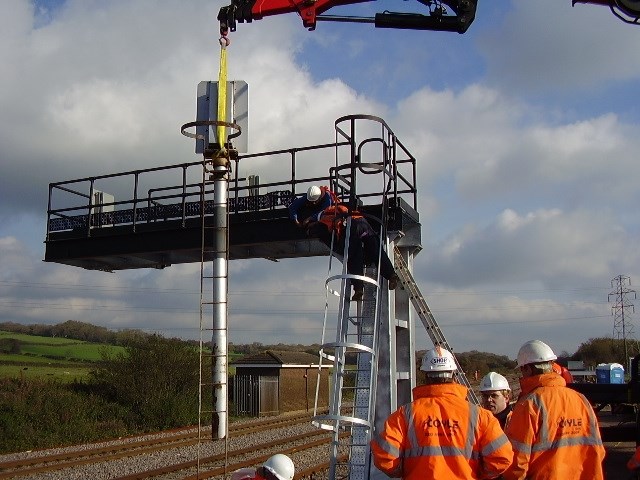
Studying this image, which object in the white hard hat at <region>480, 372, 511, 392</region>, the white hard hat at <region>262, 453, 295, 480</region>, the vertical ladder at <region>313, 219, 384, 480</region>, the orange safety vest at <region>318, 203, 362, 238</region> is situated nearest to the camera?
the white hard hat at <region>262, 453, 295, 480</region>

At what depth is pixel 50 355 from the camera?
186ft

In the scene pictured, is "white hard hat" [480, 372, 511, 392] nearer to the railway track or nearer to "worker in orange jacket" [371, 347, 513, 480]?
"worker in orange jacket" [371, 347, 513, 480]

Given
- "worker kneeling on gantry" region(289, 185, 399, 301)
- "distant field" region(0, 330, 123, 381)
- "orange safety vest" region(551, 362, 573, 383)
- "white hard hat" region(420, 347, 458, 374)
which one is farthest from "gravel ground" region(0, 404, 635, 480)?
"distant field" region(0, 330, 123, 381)

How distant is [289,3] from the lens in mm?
11461

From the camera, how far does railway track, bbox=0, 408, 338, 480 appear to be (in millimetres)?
14703

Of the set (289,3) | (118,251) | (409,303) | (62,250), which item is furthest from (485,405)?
(62,250)

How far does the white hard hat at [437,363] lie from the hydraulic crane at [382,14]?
629 centimetres

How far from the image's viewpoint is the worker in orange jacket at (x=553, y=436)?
15.1 feet

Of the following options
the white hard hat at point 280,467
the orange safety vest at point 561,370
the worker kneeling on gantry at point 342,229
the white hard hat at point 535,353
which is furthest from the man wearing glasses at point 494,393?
the worker kneeling on gantry at point 342,229

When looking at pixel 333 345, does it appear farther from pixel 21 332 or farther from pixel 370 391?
pixel 21 332

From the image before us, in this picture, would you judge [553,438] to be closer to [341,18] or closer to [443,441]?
[443,441]

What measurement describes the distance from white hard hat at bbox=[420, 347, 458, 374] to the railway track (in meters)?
8.77

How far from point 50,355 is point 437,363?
56.7 meters

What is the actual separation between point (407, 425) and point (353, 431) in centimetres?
334
